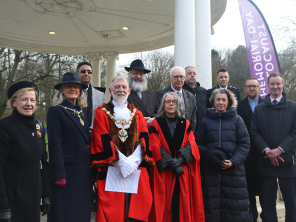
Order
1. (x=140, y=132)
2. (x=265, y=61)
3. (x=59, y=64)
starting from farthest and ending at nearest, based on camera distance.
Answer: (x=59, y=64) → (x=265, y=61) → (x=140, y=132)

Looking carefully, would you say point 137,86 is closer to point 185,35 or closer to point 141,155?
point 141,155

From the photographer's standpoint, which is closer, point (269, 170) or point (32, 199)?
point (32, 199)

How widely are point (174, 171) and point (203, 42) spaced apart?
4244 millimetres

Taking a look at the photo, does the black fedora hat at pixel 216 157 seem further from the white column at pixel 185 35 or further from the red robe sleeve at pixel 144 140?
the white column at pixel 185 35

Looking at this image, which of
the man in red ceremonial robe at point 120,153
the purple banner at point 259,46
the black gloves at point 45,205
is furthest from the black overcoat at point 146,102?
the purple banner at point 259,46

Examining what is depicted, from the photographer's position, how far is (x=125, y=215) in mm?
3314

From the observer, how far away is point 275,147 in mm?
4043

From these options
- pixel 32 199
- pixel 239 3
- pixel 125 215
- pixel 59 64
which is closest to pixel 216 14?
pixel 239 3

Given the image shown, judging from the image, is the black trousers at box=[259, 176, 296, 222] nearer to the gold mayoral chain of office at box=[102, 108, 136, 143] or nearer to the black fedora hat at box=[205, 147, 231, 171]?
the black fedora hat at box=[205, 147, 231, 171]

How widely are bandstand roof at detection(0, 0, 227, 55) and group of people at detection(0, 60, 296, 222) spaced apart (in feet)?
18.7

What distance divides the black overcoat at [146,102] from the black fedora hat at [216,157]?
114cm

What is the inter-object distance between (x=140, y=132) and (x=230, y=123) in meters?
1.41

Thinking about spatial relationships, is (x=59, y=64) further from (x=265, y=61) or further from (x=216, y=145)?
(x=216, y=145)

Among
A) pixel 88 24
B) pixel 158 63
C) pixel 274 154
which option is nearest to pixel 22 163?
pixel 274 154
